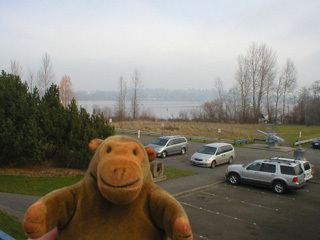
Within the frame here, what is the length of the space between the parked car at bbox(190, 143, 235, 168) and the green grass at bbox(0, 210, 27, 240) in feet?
44.8

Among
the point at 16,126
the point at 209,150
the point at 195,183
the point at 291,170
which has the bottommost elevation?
the point at 195,183

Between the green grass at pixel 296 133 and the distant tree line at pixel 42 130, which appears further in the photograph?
the green grass at pixel 296 133

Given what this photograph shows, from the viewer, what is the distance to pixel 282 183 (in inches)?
569

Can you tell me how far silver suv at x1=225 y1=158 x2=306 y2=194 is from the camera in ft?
46.9

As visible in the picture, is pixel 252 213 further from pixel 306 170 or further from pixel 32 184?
pixel 32 184

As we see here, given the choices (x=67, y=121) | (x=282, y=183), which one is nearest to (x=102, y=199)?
(x=282, y=183)

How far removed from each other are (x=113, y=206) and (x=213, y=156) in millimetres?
17939

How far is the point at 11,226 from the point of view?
855 cm

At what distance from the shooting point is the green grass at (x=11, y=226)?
791 cm

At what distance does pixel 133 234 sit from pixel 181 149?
72.1 ft

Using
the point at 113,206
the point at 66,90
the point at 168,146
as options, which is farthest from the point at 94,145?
the point at 66,90

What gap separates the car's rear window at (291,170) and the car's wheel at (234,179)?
2.45 meters

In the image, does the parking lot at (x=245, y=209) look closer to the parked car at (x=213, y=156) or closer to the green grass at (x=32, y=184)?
the parked car at (x=213, y=156)

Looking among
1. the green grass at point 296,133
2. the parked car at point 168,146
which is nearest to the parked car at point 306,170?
the parked car at point 168,146
